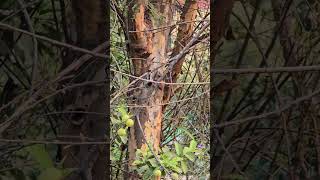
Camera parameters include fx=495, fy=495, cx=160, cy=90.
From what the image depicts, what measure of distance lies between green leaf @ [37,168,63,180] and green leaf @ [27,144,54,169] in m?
0.01

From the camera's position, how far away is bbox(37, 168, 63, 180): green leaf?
1.03m

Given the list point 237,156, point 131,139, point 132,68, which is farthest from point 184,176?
point 237,156

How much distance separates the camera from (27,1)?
3.39 ft

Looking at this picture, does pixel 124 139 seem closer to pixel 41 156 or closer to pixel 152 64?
pixel 152 64

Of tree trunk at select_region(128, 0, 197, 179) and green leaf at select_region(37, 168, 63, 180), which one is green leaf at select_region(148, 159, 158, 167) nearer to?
tree trunk at select_region(128, 0, 197, 179)

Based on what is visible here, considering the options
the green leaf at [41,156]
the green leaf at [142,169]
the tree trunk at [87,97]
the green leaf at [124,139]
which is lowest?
the green leaf at [142,169]

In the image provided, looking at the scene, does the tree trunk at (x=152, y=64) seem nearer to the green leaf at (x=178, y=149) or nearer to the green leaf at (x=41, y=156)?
the green leaf at (x=178, y=149)

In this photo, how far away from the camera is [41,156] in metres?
1.04

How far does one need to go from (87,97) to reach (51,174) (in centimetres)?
18

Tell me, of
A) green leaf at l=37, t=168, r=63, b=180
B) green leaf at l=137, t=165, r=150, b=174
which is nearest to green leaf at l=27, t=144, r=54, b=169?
green leaf at l=37, t=168, r=63, b=180

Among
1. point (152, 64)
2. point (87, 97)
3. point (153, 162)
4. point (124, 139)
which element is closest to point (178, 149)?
point (153, 162)

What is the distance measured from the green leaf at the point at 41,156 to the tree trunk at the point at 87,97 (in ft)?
0.11

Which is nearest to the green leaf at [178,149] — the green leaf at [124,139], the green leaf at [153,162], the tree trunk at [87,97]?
the green leaf at [153,162]

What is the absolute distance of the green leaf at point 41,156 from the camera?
1.04 m
